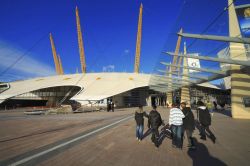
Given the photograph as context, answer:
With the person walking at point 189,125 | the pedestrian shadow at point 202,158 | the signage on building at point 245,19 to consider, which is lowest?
the pedestrian shadow at point 202,158

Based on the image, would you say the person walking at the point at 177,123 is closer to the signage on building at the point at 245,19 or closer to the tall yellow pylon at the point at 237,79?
the signage on building at the point at 245,19

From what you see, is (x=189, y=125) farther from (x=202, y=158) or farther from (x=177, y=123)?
(x=202, y=158)

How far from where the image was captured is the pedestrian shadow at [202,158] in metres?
5.34

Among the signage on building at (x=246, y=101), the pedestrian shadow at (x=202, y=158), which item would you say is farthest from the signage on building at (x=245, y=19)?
the pedestrian shadow at (x=202, y=158)

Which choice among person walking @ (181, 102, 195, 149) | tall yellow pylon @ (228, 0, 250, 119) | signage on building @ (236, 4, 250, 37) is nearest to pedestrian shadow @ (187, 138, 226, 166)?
person walking @ (181, 102, 195, 149)

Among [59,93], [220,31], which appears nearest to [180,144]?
[220,31]

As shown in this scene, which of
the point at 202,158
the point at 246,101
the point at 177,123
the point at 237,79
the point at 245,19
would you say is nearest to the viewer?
the point at 202,158

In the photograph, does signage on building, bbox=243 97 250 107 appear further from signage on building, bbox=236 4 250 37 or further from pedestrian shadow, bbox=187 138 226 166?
pedestrian shadow, bbox=187 138 226 166

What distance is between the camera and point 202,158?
19.2ft

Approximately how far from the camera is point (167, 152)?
21.9 feet

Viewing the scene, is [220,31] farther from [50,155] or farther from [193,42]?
[50,155]

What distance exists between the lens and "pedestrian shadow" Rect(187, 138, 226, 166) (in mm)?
5344

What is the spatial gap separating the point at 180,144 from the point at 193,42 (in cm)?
1414

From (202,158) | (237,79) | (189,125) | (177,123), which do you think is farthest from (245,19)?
(202,158)
